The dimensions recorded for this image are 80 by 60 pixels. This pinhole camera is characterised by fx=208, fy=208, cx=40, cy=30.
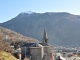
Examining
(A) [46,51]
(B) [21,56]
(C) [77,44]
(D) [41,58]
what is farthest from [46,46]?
(C) [77,44]

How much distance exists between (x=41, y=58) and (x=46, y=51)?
3.69 metres

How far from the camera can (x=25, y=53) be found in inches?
1692

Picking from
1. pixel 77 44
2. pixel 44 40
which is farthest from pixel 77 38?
pixel 44 40

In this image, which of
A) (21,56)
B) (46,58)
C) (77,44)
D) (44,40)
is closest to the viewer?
(21,56)

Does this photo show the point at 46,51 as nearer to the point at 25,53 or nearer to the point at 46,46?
the point at 46,46

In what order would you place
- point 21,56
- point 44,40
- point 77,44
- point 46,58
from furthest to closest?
point 77,44, point 44,40, point 46,58, point 21,56

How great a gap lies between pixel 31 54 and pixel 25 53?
1289mm

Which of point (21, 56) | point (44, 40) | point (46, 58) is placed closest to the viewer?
point (21, 56)

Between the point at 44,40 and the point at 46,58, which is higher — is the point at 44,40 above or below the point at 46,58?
above

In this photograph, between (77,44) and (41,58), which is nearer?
(41,58)

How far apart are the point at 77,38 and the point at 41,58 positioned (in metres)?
158

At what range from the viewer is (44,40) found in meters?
51.4

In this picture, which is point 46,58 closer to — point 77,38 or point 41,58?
point 41,58

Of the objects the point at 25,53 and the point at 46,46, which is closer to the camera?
the point at 25,53
